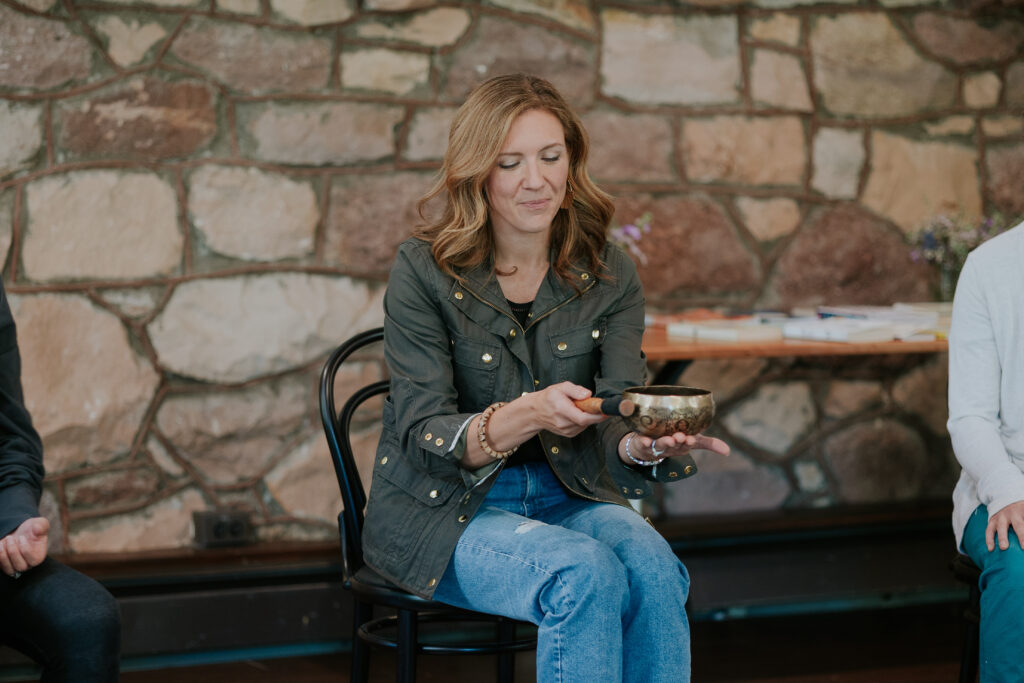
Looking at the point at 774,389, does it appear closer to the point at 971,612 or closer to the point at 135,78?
the point at 971,612

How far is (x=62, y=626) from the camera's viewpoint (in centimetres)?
163

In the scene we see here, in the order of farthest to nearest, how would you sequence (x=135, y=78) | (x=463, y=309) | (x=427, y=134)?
(x=427, y=134), (x=135, y=78), (x=463, y=309)

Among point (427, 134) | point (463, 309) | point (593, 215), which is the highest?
→ point (427, 134)

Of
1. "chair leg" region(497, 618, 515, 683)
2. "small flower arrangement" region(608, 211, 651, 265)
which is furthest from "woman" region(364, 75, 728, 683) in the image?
"small flower arrangement" region(608, 211, 651, 265)

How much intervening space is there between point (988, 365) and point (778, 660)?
1139 millimetres

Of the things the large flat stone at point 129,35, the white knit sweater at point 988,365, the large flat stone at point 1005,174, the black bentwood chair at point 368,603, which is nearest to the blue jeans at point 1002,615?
the white knit sweater at point 988,365

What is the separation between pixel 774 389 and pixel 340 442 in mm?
1758

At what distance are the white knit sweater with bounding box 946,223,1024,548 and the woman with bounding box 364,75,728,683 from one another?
0.50m

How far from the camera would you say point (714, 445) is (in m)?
1.68

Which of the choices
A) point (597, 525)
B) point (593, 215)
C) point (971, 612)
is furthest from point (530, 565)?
point (971, 612)

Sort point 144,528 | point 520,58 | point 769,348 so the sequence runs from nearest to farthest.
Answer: point 769,348, point 144,528, point 520,58

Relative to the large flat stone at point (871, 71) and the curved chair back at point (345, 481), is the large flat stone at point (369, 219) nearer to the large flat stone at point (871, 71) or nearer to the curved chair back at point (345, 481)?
the curved chair back at point (345, 481)

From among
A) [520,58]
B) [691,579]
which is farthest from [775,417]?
[520,58]

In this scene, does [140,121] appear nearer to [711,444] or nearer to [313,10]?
[313,10]
